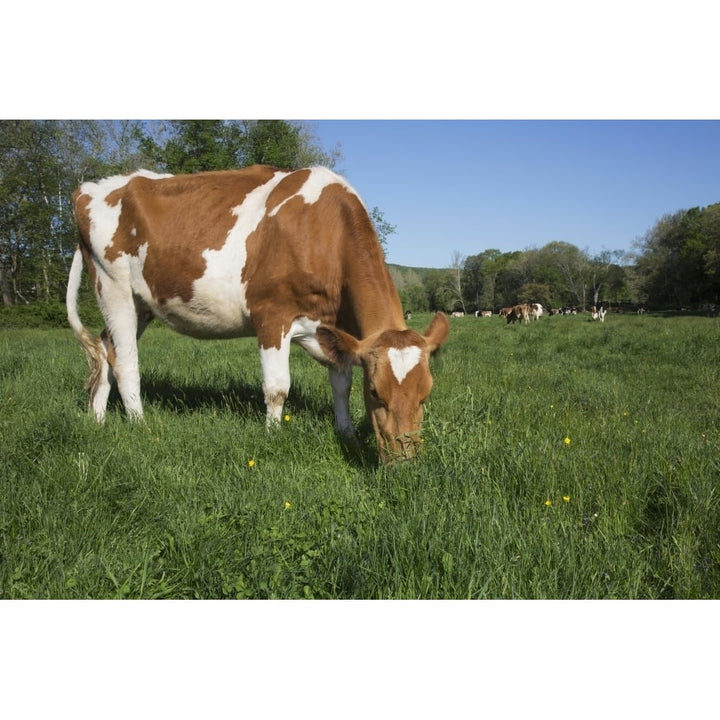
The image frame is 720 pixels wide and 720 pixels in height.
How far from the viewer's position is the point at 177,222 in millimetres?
5566

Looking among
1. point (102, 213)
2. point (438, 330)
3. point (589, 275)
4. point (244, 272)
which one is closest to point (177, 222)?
point (102, 213)

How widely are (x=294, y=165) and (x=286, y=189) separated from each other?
9668 mm

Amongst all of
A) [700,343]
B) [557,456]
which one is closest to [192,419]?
[557,456]

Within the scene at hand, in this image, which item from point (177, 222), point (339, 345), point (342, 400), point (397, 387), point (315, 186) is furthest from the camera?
point (177, 222)

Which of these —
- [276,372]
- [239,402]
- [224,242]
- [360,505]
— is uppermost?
[224,242]

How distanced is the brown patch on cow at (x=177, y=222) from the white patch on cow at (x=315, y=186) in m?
0.66

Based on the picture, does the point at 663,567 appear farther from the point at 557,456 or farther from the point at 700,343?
the point at 700,343

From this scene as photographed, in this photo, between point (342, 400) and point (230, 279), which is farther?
point (230, 279)

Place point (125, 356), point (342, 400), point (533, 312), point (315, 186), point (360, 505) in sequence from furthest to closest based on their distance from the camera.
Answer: point (533, 312)
point (125, 356)
point (315, 186)
point (342, 400)
point (360, 505)

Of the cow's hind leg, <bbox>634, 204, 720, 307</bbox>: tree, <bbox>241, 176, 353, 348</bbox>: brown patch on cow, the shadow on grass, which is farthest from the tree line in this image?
the cow's hind leg

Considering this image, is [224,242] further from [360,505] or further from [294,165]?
[294,165]

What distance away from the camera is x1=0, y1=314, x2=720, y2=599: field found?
2342 millimetres

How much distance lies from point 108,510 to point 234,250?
3.04 m
